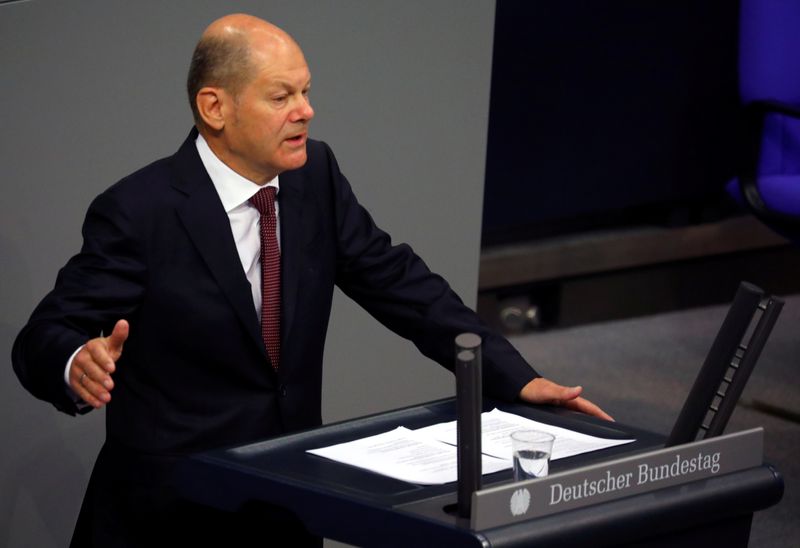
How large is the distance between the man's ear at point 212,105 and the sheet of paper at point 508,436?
0.55 metres

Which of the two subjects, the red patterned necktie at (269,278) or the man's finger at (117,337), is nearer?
the man's finger at (117,337)

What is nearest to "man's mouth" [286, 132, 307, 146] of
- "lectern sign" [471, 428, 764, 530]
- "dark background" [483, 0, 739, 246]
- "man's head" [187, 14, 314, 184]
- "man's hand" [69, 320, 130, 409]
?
"man's head" [187, 14, 314, 184]

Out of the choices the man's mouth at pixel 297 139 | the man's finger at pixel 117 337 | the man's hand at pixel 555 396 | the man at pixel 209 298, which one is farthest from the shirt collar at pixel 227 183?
the man's hand at pixel 555 396

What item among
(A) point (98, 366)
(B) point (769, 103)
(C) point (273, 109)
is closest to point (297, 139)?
(C) point (273, 109)

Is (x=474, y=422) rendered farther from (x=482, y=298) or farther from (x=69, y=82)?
(x=482, y=298)

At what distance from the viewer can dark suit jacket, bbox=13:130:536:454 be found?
213 cm

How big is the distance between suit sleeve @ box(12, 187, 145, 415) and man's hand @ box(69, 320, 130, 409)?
0.11 m

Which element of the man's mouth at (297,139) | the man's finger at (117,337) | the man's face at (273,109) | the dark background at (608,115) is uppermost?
the man's face at (273,109)

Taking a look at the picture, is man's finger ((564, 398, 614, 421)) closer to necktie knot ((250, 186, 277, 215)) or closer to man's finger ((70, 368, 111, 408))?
necktie knot ((250, 186, 277, 215))

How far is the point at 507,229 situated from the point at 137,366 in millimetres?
3207

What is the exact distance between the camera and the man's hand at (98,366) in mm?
1846

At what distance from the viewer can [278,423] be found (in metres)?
2.24

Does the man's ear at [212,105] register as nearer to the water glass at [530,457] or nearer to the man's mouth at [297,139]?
the man's mouth at [297,139]

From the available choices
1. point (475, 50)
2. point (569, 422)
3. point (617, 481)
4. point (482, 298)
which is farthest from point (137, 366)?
point (482, 298)
